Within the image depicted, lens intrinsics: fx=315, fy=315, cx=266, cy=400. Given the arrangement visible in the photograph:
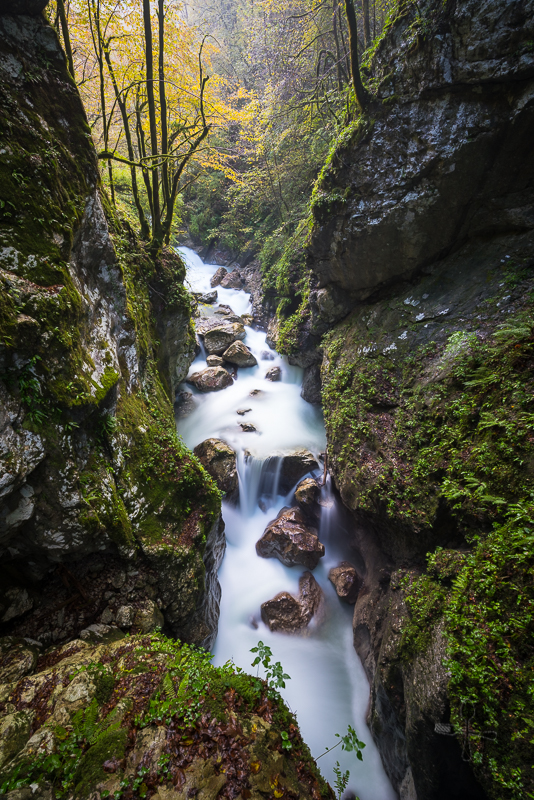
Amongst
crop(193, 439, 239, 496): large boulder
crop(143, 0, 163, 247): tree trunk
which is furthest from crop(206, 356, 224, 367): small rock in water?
crop(143, 0, 163, 247): tree trunk

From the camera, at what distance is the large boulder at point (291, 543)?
23.8 ft

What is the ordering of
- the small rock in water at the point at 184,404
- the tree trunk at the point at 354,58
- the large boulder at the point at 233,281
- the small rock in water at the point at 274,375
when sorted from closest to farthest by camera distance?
1. the tree trunk at the point at 354,58
2. the small rock in water at the point at 184,404
3. the small rock in water at the point at 274,375
4. the large boulder at the point at 233,281

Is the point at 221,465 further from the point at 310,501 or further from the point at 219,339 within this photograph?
the point at 219,339

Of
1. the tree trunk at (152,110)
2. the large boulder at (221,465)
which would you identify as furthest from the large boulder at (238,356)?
the tree trunk at (152,110)

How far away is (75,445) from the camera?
11.9ft

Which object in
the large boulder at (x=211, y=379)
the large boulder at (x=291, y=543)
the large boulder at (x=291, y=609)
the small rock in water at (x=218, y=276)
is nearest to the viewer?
the large boulder at (x=291, y=609)

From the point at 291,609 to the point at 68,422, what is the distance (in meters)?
5.76

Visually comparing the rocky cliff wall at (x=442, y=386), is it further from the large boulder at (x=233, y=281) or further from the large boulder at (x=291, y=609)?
the large boulder at (x=233, y=281)

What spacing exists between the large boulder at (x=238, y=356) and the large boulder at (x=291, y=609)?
827 centimetres

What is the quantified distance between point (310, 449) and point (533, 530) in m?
6.75

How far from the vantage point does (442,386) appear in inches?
210

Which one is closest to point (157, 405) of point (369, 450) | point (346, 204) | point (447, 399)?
point (369, 450)

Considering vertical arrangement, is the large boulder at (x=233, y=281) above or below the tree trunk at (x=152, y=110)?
below

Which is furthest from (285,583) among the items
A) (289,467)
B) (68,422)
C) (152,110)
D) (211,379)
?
(152,110)
